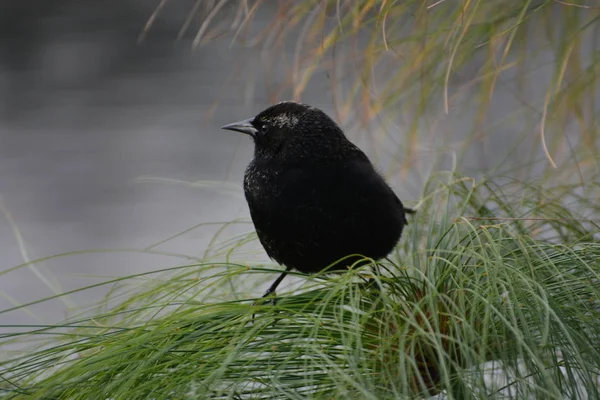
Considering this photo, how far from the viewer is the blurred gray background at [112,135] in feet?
20.7

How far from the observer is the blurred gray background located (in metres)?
6.31

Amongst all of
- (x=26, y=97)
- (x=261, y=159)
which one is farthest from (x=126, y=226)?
(x=261, y=159)

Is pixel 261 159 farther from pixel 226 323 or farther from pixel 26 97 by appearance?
pixel 26 97

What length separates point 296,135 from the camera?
2127mm

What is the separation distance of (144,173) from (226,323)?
5673 millimetres

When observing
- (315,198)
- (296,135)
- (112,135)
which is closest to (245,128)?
(296,135)

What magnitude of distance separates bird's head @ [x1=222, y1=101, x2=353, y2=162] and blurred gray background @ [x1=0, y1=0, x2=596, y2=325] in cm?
280

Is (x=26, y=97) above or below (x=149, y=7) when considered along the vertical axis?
below

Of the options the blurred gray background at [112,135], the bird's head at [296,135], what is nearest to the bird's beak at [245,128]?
the bird's head at [296,135]

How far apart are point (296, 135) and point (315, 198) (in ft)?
0.61

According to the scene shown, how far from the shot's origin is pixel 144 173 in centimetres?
709

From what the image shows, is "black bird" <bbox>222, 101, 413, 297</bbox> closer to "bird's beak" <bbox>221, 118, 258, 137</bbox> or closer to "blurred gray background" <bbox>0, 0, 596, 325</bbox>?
"bird's beak" <bbox>221, 118, 258, 137</bbox>

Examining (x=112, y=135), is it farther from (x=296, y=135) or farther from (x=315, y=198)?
(x=315, y=198)

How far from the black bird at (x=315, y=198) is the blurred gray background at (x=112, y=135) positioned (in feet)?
9.46
